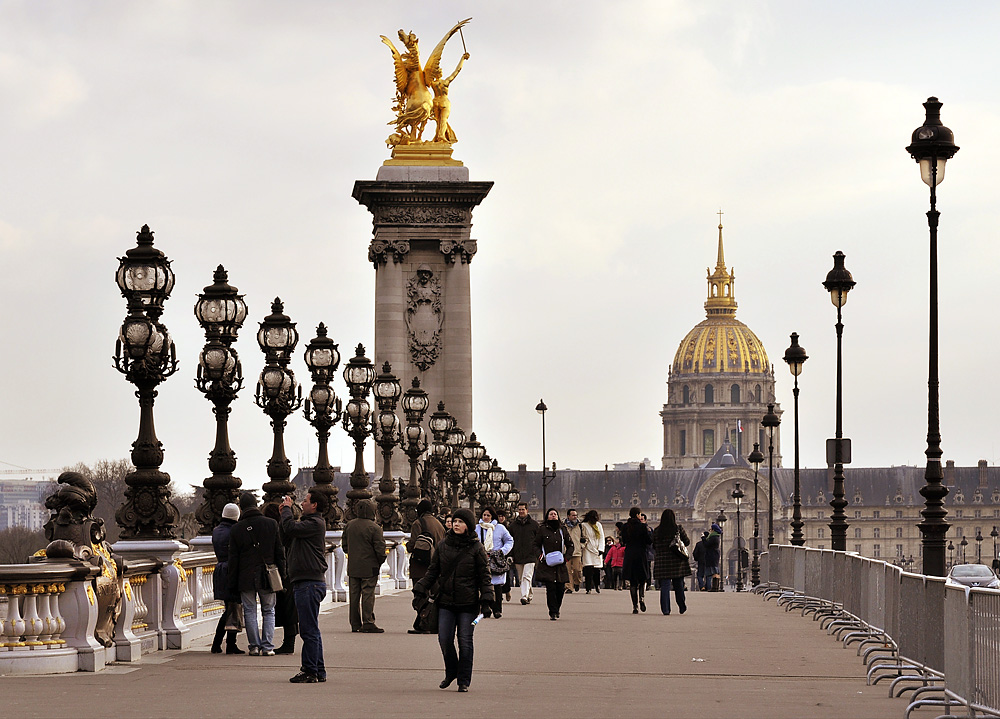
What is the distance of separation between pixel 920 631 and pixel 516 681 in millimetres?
3994

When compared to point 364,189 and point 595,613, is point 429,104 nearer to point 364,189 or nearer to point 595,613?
point 364,189

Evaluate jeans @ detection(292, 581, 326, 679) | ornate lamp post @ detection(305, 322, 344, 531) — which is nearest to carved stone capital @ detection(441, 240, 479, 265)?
ornate lamp post @ detection(305, 322, 344, 531)

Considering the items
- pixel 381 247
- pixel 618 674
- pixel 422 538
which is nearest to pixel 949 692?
pixel 618 674

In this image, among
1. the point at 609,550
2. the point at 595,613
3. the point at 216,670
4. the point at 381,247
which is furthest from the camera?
the point at 381,247

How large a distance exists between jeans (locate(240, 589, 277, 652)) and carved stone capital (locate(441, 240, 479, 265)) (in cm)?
5491

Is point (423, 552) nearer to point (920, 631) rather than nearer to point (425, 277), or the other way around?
point (920, 631)

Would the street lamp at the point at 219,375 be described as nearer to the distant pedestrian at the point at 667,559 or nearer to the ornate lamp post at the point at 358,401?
the distant pedestrian at the point at 667,559

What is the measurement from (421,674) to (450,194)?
189 feet

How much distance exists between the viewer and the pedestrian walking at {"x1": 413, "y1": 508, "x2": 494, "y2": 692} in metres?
19.1

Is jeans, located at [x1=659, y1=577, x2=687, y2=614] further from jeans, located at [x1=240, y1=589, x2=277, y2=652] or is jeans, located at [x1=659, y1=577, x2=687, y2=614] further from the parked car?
the parked car

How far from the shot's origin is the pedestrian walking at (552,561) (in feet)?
106

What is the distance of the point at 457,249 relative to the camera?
3041 inches

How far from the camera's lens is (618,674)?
21.3 m

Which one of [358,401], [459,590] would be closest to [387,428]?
[358,401]
